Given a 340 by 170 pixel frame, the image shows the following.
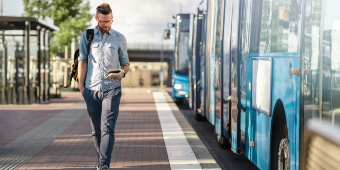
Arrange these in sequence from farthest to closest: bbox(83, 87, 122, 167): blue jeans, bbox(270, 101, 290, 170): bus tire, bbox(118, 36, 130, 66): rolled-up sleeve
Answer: bbox(118, 36, 130, 66): rolled-up sleeve < bbox(83, 87, 122, 167): blue jeans < bbox(270, 101, 290, 170): bus tire

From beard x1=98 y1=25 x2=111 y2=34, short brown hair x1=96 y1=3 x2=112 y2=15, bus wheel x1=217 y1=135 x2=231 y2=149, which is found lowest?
bus wheel x1=217 y1=135 x2=231 y2=149

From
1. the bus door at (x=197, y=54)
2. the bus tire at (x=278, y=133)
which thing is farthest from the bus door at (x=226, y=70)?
the bus door at (x=197, y=54)

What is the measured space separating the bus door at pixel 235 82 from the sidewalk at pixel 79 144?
1.65 ft

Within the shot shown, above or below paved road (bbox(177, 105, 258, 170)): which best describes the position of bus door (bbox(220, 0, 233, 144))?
above

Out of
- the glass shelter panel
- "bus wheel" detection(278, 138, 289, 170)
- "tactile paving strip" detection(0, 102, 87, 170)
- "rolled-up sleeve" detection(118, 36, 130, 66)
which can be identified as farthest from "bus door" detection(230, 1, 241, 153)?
the glass shelter panel

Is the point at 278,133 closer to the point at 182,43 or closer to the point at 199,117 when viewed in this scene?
the point at 199,117

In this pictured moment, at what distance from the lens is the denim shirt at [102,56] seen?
882 cm

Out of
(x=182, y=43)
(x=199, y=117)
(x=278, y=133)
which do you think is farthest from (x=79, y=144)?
(x=182, y=43)

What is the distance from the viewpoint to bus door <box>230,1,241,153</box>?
10578 mm

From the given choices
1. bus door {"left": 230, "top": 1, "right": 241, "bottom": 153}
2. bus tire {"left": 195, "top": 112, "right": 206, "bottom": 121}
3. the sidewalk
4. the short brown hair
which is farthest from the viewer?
bus tire {"left": 195, "top": 112, "right": 206, "bottom": 121}

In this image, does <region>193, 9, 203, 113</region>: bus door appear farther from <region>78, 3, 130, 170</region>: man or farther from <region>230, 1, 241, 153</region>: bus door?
<region>78, 3, 130, 170</region>: man

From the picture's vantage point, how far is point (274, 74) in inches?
301

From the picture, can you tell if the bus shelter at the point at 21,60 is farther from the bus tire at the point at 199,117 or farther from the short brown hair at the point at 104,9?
the short brown hair at the point at 104,9

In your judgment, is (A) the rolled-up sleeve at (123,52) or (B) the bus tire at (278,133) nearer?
(B) the bus tire at (278,133)
